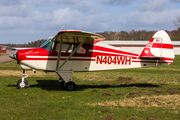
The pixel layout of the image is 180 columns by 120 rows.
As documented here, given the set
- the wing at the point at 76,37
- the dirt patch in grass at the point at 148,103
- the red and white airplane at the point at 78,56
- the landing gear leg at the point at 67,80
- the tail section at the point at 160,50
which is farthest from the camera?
the tail section at the point at 160,50

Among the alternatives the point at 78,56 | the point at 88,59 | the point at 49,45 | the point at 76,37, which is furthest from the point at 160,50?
the point at 49,45

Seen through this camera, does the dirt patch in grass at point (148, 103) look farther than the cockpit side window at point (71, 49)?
No

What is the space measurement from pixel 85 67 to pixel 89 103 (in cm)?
340

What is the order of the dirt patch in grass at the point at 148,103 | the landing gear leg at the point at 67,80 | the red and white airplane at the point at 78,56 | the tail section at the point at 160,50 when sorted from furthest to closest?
1. the tail section at the point at 160,50
2. the landing gear leg at the point at 67,80
3. the red and white airplane at the point at 78,56
4. the dirt patch in grass at the point at 148,103

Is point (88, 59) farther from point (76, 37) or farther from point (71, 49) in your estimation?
point (76, 37)

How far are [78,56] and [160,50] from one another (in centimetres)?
499

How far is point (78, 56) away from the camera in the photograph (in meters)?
10.9

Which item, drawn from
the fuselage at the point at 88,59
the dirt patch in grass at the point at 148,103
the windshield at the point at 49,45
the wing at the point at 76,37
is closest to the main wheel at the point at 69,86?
the fuselage at the point at 88,59

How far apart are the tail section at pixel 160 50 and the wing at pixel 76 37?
3318 millimetres

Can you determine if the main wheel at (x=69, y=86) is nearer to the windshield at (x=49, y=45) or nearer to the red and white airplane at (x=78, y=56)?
the red and white airplane at (x=78, y=56)

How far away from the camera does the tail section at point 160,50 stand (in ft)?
38.8

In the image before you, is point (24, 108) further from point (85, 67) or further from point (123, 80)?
point (123, 80)

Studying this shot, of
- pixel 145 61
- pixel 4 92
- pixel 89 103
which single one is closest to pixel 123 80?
pixel 145 61

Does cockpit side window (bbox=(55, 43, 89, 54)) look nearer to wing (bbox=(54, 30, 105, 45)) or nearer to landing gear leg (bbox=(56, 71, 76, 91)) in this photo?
wing (bbox=(54, 30, 105, 45))
